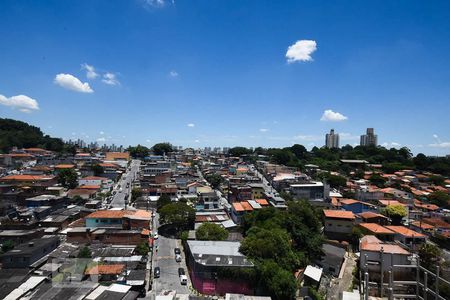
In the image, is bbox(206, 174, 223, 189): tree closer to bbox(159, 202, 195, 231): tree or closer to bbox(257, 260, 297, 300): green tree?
bbox(159, 202, 195, 231): tree

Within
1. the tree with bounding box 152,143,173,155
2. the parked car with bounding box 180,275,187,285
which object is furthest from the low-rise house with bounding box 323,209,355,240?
the tree with bounding box 152,143,173,155

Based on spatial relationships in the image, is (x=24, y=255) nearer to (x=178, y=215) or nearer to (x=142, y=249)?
(x=142, y=249)

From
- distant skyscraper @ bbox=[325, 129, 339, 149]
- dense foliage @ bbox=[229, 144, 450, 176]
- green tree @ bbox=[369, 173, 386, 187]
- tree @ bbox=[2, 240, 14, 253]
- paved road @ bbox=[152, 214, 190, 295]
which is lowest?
paved road @ bbox=[152, 214, 190, 295]

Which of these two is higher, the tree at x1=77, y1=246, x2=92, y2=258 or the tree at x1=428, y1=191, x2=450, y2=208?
the tree at x1=428, y1=191, x2=450, y2=208

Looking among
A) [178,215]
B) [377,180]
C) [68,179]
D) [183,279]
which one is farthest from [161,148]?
[183,279]

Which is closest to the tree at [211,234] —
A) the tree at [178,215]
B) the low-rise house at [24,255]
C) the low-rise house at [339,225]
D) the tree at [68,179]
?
the tree at [178,215]

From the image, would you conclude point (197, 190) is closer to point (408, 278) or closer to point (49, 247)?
point (49, 247)
